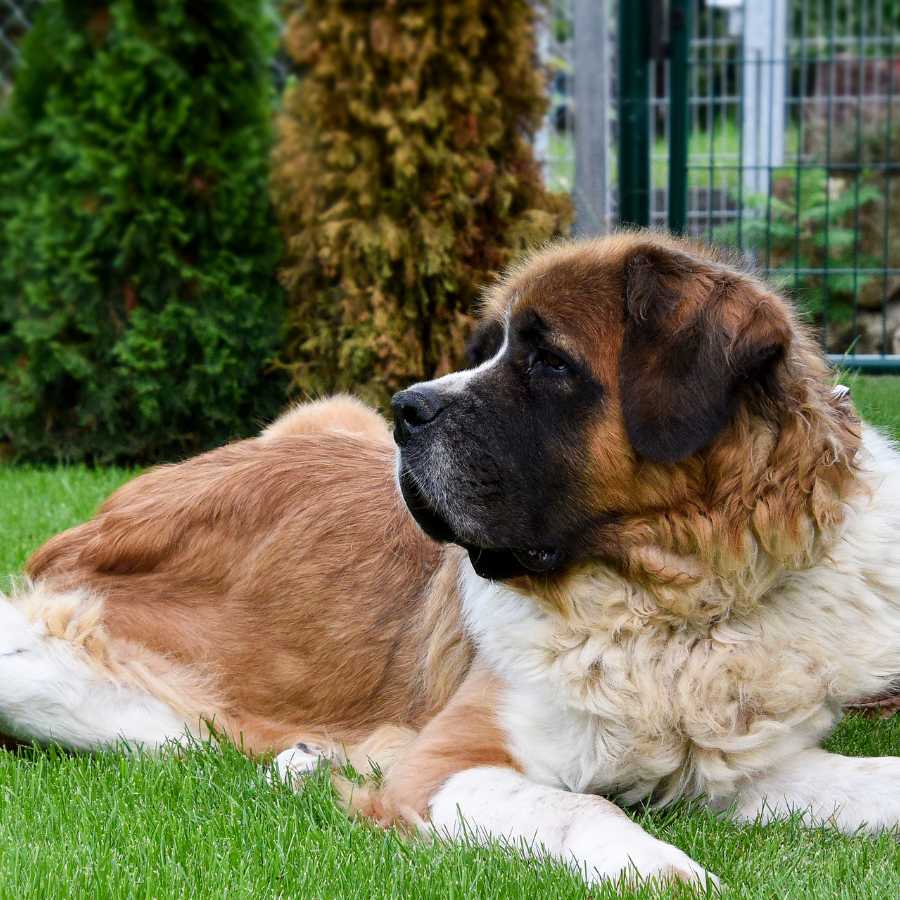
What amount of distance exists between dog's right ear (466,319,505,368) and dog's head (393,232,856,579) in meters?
0.10

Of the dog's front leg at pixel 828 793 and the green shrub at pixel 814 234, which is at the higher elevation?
the green shrub at pixel 814 234

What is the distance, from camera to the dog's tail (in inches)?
130

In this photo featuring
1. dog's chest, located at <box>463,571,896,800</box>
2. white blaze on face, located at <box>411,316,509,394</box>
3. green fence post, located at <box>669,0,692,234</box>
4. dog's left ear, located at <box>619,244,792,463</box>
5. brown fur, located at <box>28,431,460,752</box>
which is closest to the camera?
dog's left ear, located at <box>619,244,792,463</box>

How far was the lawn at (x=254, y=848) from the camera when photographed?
2355 mm

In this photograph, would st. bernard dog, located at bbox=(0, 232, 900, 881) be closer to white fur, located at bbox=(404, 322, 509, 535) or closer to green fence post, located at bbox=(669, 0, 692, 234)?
white fur, located at bbox=(404, 322, 509, 535)

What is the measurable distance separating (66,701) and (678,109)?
399 cm

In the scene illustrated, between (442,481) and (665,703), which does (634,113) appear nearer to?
(442,481)

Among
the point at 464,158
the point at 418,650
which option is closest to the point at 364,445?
the point at 418,650

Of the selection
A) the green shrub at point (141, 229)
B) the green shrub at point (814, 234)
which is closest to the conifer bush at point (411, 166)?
the green shrub at point (141, 229)

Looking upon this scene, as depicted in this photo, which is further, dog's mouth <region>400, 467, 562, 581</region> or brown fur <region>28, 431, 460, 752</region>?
brown fur <region>28, 431, 460, 752</region>

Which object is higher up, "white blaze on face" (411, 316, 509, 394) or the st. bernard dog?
"white blaze on face" (411, 316, 509, 394)

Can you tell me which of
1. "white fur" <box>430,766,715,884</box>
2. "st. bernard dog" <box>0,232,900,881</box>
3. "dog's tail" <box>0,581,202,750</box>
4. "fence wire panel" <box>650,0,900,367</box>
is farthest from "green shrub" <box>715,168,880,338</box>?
"white fur" <box>430,766,715,884</box>

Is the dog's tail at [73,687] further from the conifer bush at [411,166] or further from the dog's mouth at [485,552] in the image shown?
the conifer bush at [411,166]

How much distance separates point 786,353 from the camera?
274cm
